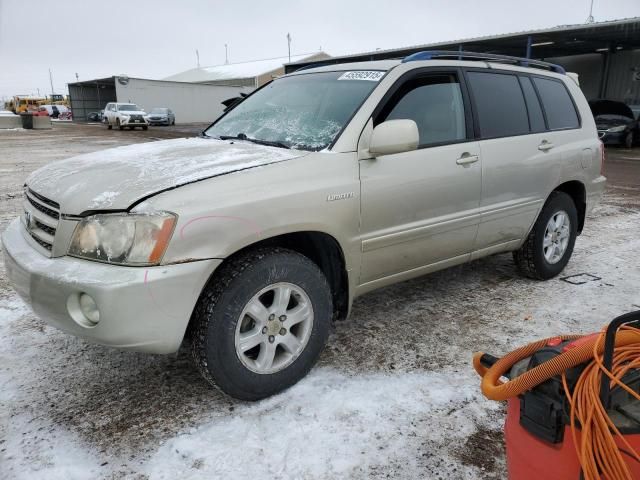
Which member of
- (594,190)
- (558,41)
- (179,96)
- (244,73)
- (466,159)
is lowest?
(594,190)

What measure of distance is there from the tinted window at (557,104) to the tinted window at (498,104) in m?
0.33

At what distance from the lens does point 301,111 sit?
3.24 metres

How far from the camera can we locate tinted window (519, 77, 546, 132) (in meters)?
3.95

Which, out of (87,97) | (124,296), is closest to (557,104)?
(124,296)

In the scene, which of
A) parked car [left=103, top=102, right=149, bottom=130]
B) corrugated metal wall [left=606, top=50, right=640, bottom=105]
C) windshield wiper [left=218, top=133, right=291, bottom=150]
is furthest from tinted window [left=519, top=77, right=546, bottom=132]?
parked car [left=103, top=102, right=149, bottom=130]

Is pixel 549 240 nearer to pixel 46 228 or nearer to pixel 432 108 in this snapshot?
pixel 432 108

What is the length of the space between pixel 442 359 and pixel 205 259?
1.57 m

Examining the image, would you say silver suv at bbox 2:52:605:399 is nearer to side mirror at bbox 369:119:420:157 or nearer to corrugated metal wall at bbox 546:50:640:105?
A: side mirror at bbox 369:119:420:157

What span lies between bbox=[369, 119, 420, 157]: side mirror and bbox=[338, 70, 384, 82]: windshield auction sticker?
0.46 metres

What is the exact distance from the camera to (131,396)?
262 centimetres

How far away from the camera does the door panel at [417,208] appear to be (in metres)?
2.87

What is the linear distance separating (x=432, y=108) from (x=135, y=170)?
1.88 m

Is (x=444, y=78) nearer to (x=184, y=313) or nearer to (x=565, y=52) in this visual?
(x=184, y=313)

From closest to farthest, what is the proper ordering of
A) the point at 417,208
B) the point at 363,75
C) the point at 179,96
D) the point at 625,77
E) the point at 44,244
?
the point at 44,244
the point at 417,208
the point at 363,75
the point at 625,77
the point at 179,96
